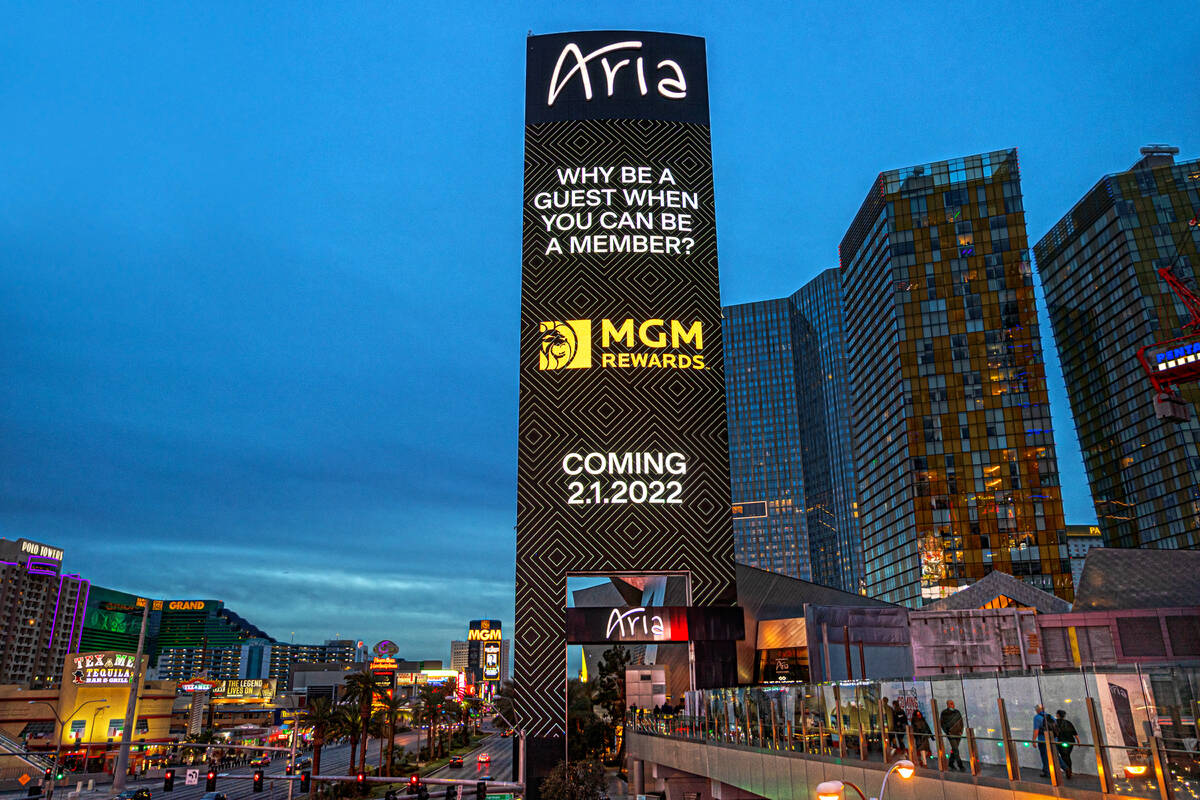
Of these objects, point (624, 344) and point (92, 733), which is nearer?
point (624, 344)

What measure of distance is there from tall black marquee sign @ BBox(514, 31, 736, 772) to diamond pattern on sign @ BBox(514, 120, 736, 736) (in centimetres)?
9

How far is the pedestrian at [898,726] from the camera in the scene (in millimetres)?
18078

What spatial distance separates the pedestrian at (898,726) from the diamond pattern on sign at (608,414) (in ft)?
98.8

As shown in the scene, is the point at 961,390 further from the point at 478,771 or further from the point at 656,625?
the point at 656,625

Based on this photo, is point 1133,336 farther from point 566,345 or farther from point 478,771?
Result: point 566,345

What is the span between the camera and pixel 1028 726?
14.5m

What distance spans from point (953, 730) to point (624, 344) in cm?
3738

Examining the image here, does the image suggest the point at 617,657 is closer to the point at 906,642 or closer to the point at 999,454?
the point at 906,642

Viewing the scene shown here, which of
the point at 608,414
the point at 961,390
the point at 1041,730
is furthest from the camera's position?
the point at 961,390

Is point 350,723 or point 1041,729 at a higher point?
point 1041,729

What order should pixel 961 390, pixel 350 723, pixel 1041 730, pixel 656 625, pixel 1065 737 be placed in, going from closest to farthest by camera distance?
1. pixel 1065 737
2. pixel 1041 730
3. pixel 656 625
4. pixel 350 723
5. pixel 961 390

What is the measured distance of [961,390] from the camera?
410 ft

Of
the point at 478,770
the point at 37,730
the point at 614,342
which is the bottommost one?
the point at 478,770

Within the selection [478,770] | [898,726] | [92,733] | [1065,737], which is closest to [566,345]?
[898,726]
